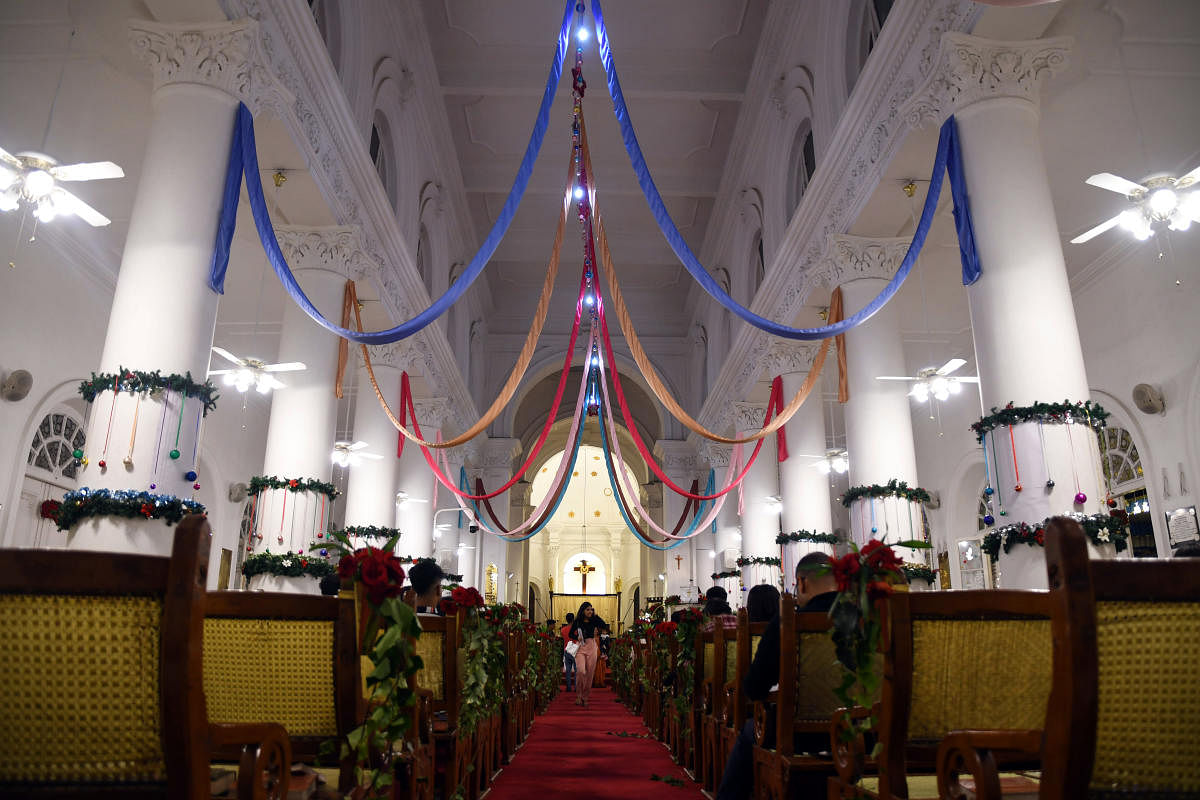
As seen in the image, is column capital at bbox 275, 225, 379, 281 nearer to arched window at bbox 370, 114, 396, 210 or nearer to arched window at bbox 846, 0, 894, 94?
arched window at bbox 370, 114, 396, 210

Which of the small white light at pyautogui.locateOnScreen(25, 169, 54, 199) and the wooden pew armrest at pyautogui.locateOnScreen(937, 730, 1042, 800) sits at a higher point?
the small white light at pyautogui.locateOnScreen(25, 169, 54, 199)

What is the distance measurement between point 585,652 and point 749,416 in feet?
14.3

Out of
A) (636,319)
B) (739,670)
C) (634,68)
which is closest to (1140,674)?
(739,670)

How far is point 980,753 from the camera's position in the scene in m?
1.45

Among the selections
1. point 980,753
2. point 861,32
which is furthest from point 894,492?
point 980,753

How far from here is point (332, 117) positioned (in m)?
7.07

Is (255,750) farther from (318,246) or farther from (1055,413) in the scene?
(318,246)

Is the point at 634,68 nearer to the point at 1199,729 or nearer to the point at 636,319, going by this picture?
the point at 636,319

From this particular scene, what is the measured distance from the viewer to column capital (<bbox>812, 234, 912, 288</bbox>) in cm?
746

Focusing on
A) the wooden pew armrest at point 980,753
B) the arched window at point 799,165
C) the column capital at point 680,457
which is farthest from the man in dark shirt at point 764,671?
the column capital at point 680,457

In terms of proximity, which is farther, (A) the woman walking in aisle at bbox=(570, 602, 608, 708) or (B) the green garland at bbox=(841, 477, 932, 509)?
(A) the woman walking in aisle at bbox=(570, 602, 608, 708)

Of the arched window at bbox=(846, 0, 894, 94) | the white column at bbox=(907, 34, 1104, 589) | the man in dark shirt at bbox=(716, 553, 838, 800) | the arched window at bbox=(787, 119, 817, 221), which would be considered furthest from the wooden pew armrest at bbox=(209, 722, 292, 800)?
the arched window at bbox=(787, 119, 817, 221)

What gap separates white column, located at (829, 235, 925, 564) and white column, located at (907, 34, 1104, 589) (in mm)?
1729

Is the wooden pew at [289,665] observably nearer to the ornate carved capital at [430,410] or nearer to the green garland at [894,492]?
the green garland at [894,492]
